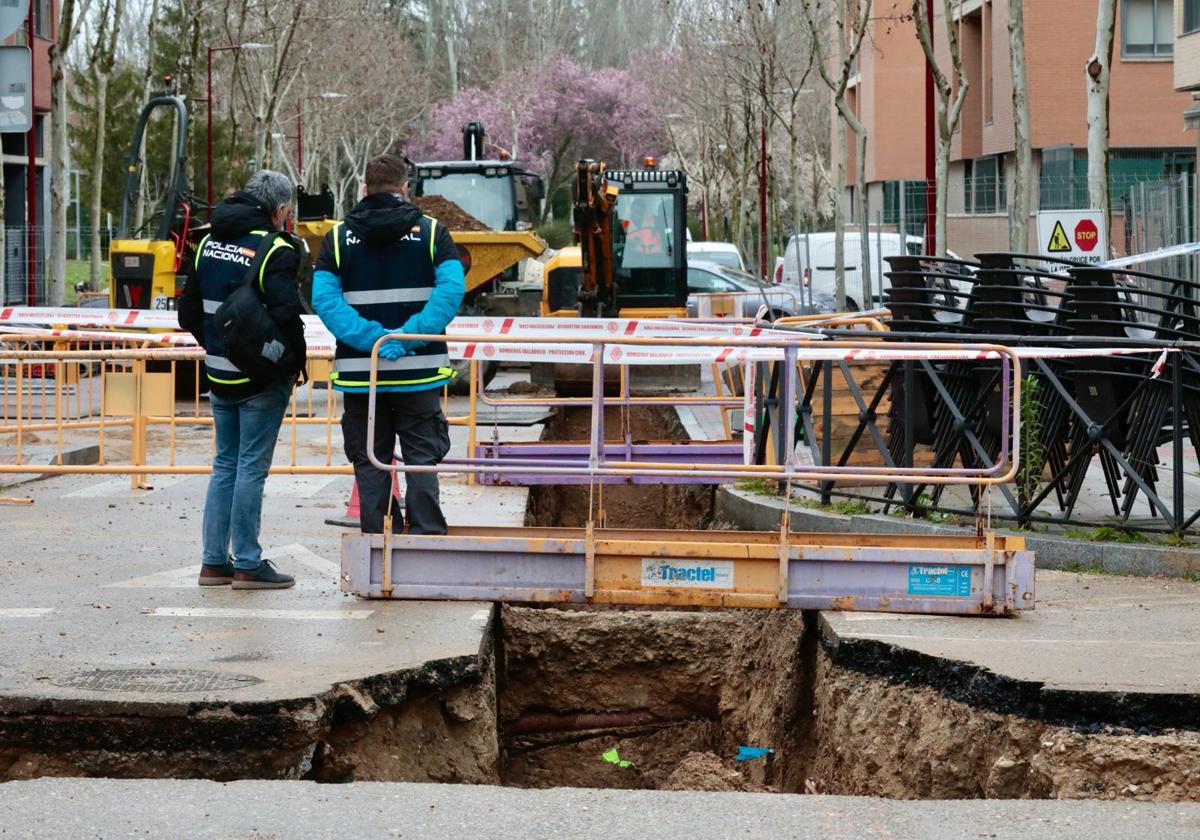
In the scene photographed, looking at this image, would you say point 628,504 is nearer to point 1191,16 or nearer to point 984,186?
point 1191,16

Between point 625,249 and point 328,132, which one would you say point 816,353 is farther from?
point 328,132

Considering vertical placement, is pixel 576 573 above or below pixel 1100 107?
below

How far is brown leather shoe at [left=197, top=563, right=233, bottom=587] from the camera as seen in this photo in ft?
27.1

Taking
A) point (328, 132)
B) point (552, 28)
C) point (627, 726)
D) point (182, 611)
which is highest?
point (552, 28)

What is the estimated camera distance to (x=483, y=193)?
25.9 meters

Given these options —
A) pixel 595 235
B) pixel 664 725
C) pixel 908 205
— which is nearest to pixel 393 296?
pixel 664 725

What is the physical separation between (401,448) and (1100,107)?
40.4 feet

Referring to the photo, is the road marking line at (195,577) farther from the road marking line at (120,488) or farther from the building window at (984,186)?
the building window at (984,186)

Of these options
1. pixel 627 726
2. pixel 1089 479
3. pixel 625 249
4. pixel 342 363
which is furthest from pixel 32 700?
pixel 625 249

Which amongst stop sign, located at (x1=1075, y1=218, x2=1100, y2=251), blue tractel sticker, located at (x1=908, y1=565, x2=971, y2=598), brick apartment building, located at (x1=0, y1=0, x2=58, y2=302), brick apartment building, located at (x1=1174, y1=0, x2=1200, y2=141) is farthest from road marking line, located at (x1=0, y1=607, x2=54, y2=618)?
brick apartment building, located at (x1=0, y1=0, x2=58, y2=302)

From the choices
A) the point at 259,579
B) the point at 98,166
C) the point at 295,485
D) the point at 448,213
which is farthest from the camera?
the point at 98,166

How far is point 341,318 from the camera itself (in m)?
7.59

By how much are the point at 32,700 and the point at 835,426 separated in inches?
264

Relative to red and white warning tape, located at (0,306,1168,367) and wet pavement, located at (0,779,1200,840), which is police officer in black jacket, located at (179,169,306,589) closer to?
red and white warning tape, located at (0,306,1168,367)
